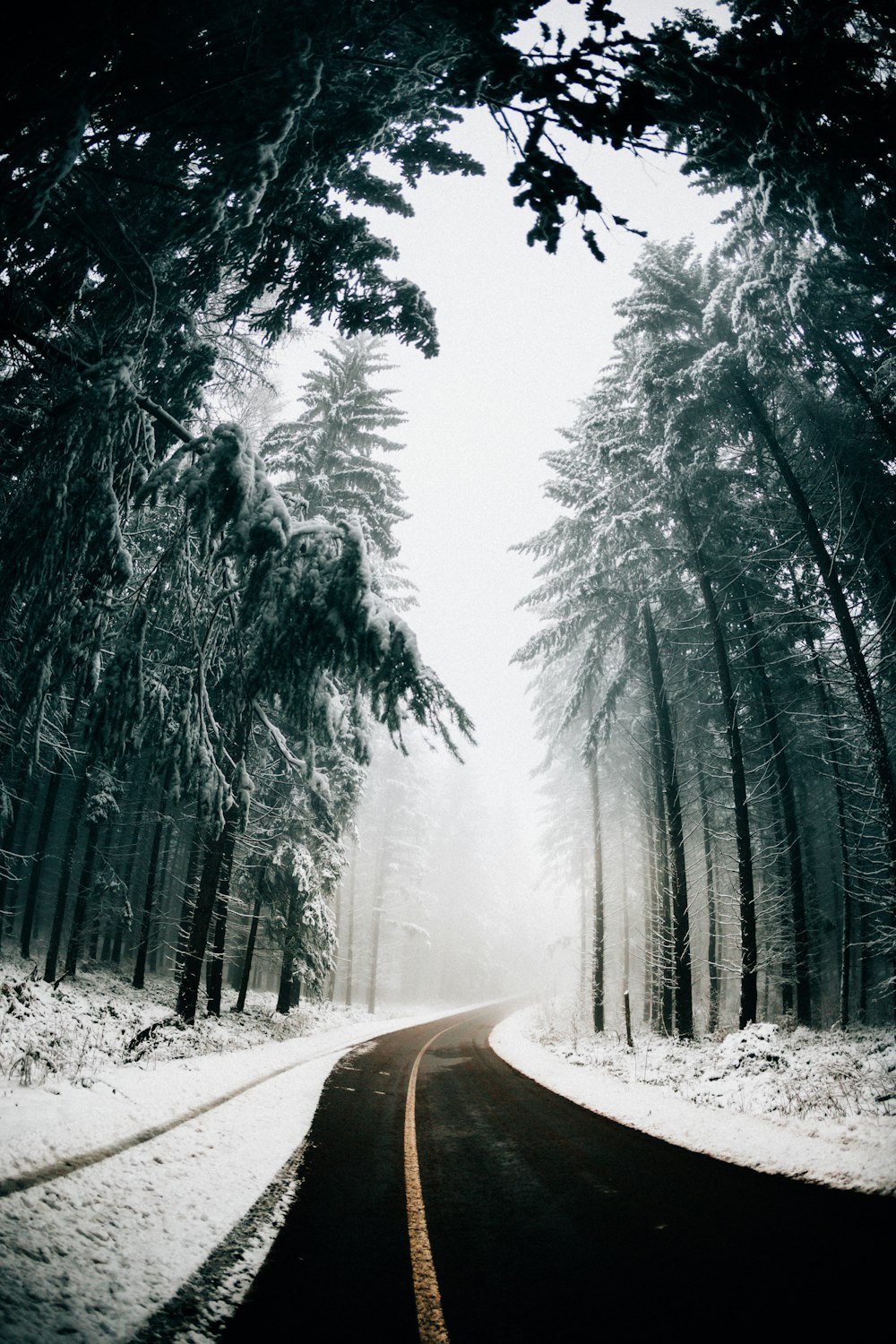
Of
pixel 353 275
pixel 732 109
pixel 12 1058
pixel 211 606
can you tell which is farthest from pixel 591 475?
pixel 12 1058

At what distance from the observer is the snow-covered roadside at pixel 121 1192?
267 centimetres

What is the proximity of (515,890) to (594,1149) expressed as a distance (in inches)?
2255

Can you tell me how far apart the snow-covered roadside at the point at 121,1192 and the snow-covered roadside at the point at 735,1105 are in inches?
186

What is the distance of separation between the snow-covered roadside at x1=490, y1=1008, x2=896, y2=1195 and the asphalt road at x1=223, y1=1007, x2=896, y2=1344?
58 cm

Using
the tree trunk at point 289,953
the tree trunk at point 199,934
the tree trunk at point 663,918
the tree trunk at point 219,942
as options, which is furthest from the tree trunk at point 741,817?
the tree trunk at point 219,942

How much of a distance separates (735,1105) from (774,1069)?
138cm

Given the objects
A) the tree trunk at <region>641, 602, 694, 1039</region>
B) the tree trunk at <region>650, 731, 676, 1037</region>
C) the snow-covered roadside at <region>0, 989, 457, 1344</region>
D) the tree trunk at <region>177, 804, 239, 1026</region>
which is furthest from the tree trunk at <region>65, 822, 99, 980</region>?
the tree trunk at <region>650, 731, 676, 1037</region>

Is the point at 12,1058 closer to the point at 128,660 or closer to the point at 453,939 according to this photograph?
the point at 128,660

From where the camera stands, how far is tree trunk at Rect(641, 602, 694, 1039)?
1330cm

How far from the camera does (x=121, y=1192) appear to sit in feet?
12.7

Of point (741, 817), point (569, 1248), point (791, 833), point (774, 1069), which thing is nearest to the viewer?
point (569, 1248)

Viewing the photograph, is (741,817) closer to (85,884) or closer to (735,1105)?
(735,1105)

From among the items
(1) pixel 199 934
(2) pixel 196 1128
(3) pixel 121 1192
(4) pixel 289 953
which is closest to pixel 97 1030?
(1) pixel 199 934

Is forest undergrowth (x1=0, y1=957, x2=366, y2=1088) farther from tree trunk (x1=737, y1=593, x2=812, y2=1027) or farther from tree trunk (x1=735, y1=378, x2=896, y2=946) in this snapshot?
tree trunk (x1=737, y1=593, x2=812, y2=1027)
